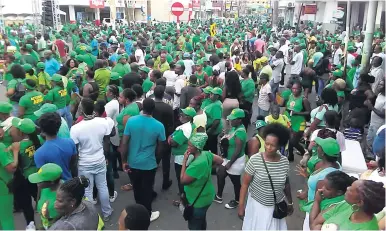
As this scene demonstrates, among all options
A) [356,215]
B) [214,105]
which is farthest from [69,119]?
[356,215]

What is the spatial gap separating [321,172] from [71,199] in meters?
2.15

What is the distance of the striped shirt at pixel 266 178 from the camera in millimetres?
3330

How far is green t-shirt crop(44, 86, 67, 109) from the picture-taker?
6082 millimetres

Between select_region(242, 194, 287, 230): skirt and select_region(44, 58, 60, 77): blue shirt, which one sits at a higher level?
select_region(44, 58, 60, 77): blue shirt

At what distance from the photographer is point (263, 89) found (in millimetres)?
7102

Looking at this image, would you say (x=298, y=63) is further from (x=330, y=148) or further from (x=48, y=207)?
(x=48, y=207)

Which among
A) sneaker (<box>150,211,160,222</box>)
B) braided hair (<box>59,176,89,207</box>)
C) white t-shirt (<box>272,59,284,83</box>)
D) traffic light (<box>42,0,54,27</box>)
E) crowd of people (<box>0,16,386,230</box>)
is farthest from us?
traffic light (<box>42,0,54,27</box>)

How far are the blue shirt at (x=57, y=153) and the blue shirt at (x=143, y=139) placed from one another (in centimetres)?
68

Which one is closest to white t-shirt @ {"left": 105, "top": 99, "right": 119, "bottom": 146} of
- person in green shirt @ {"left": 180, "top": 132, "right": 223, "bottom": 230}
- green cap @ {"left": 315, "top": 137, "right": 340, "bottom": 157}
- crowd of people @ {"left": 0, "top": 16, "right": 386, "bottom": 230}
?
crowd of people @ {"left": 0, "top": 16, "right": 386, "bottom": 230}

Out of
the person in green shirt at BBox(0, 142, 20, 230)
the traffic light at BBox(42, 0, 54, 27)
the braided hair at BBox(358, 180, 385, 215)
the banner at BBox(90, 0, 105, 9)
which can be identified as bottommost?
the person in green shirt at BBox(0, 142, 20, 230)

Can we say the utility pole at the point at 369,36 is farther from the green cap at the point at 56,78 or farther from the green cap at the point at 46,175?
the green cap at the point at 46,175

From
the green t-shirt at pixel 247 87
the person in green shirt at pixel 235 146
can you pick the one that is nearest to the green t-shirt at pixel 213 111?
the person in green shirt at pixel 235 146

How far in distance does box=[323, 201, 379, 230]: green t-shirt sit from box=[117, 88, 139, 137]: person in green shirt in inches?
115

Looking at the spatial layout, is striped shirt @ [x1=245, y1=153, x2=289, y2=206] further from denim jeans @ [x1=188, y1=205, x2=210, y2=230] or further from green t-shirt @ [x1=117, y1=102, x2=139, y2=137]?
green t-shirt @ [x1=117, y1=102, x2=139, y2=137]
